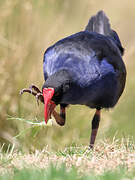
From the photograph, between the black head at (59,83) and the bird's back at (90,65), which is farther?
the bird's back at (90,65)

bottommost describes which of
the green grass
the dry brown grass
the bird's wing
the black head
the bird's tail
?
the dry brown grass

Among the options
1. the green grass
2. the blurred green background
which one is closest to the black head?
the green grass

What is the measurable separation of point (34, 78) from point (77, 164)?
9.94ft

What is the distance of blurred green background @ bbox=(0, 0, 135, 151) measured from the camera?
5508 millimetres

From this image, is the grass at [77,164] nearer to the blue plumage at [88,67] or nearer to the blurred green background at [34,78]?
the blue plumage at [88,67]

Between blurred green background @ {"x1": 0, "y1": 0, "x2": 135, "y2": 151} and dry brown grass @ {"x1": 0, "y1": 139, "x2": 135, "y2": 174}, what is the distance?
1.87 meters

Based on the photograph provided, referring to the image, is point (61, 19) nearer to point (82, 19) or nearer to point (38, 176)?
point (82, 19)

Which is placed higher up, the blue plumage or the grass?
the blue plumage

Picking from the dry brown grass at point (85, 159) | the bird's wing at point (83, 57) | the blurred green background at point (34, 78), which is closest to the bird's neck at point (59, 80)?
the bird's wing at point (83, 57)

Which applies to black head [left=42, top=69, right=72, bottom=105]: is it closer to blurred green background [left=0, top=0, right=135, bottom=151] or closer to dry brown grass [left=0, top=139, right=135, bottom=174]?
dry brown grass [left=0, top=139, right=135, bottom=174]

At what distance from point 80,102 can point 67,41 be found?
69 cm

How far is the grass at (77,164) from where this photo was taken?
2365 millimetres

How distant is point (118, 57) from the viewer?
447 cm

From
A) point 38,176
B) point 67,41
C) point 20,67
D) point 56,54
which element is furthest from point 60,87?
point 20,67
